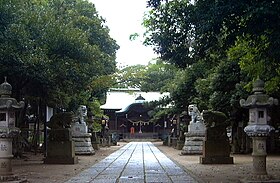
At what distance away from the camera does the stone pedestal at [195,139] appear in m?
26.7

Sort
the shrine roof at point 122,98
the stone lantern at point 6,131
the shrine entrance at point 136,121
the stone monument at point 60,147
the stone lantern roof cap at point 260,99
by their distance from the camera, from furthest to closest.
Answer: the shrine roof at point 122,98
the shrine entrance at point 136,121
the stone monument at point 60,147
the stone lantern roof cap at point 260,99
the stone lantern at point 6,131

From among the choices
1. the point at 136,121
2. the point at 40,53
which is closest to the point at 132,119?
the point at 136,121

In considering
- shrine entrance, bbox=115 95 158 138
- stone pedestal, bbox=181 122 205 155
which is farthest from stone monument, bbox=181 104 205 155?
shrine entrance, bbox=115 95 158 138

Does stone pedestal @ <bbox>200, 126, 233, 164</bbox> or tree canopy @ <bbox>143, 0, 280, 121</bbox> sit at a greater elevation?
tree canopy @ <bbox>143, 0, 280, 121</bbox>

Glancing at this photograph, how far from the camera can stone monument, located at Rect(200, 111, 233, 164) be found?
19.0 m

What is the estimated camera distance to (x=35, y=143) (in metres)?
27.6

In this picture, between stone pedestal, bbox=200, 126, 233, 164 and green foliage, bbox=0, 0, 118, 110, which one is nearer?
green foliage, bbox=0, 0, 118, 110

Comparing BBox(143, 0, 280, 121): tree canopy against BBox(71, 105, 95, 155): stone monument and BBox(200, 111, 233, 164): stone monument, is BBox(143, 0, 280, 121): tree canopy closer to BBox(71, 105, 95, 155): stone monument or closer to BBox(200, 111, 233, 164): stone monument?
BBox(200, 111, 233, 164): stone monument

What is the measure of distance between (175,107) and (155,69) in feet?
55.7

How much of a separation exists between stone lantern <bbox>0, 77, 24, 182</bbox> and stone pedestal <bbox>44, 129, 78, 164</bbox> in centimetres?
733

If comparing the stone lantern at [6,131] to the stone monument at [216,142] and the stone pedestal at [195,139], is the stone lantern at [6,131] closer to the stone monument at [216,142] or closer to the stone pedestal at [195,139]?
the stone monument at [216,142]

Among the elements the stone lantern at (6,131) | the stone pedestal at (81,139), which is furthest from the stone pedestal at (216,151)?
the stone pedestal at (81,139)

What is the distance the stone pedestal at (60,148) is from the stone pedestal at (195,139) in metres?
9.39

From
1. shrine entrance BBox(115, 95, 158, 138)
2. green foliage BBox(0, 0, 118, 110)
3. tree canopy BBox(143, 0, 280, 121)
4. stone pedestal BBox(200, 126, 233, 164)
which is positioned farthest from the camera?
shrine entrance BBox(115, 95, 158, 138)
